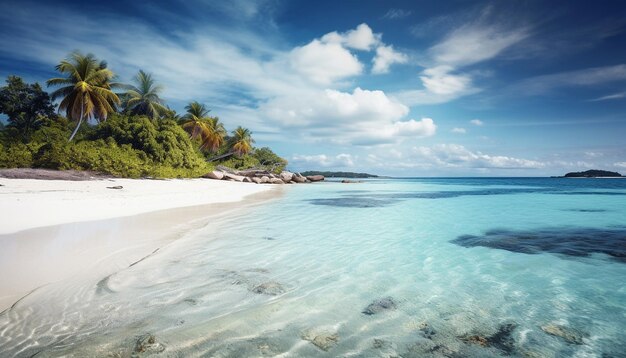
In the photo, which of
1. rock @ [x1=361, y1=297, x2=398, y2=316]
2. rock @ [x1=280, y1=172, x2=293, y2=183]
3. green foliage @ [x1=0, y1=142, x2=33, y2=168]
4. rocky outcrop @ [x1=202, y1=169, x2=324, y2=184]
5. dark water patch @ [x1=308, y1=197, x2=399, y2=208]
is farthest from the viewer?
rock @ [x1=280, y1=172, x2=293, y2=183]

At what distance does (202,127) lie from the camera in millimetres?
38344

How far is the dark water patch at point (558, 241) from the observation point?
678cm

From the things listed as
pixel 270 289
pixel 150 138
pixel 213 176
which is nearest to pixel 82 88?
pixel 150 138

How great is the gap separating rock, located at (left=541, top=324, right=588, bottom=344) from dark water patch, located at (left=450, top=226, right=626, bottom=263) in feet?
12.7

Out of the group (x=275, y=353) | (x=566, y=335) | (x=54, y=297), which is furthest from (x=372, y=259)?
(x=54, y=297)

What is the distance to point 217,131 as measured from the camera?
43.0 metres

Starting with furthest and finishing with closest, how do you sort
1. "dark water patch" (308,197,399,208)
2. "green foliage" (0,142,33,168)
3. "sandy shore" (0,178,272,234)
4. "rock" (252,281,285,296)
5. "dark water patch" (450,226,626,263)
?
1. "green foliage" (0,142,33,168)
2. "dark water patch" (308,197,399,208)
3. "sandy shore" (0,178,272,234)
4. "dark water patch" (450,226,626,263)
5. "rock" (252,281,285,296)

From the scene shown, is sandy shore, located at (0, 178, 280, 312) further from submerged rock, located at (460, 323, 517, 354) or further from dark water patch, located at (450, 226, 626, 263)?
dark water patch, located at (450, 226, 626, 263)

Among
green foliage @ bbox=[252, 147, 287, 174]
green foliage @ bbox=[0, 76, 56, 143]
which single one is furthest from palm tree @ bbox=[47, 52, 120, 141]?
green foliage @ bbox=[252, 147, 287, 174]

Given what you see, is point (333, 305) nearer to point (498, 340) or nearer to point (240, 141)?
point (498, 340)

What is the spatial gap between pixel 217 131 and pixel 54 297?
41.5 m

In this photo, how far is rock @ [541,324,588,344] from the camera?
3.00 m

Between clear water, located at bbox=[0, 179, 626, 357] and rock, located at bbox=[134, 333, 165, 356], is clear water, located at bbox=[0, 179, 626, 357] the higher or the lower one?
the lower one

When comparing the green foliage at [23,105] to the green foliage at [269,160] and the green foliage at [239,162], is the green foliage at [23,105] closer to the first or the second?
the green foliage at [239,162]
